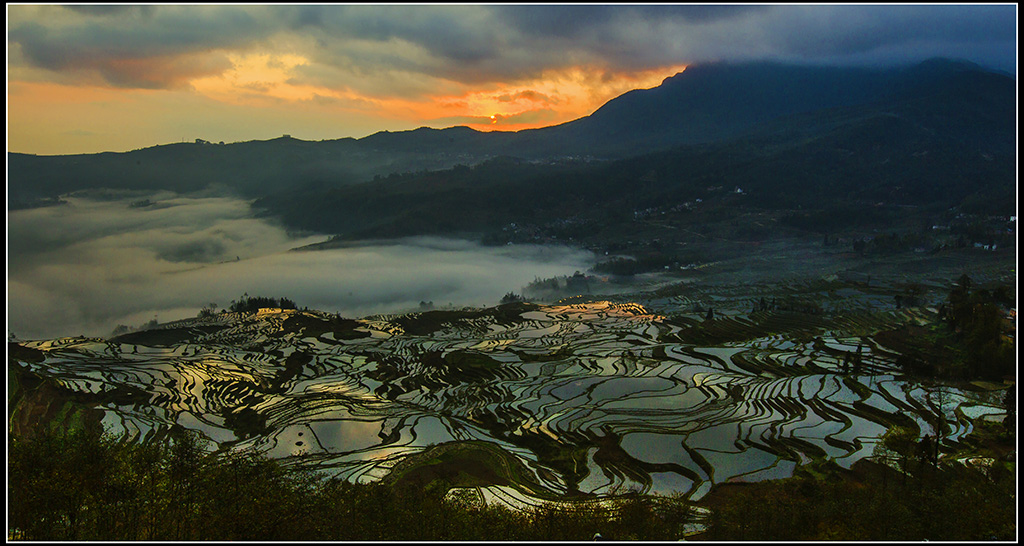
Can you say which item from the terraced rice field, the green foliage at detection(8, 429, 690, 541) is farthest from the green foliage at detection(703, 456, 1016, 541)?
the terraced rice field

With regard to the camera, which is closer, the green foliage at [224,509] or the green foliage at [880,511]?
the green foliage at [224,509]

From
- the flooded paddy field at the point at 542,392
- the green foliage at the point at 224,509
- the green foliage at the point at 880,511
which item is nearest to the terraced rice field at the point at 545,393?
the flooded paddy field at the point at 542,392

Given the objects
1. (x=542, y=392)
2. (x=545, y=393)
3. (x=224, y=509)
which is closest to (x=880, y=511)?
(x=224, y=509)

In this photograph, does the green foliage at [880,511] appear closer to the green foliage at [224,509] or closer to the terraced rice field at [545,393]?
the green foliage at [224,509]

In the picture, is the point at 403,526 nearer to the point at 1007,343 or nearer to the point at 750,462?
the point at 750,462

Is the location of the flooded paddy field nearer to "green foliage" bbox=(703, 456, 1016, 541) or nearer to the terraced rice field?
the terraced rice field

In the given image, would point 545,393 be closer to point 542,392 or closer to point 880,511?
point 542,392
